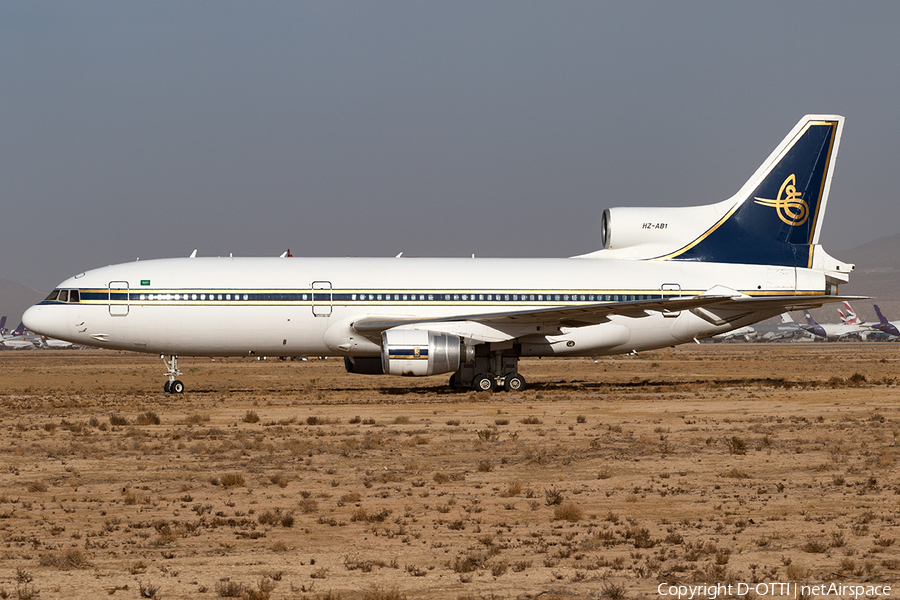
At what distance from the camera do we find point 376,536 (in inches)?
436

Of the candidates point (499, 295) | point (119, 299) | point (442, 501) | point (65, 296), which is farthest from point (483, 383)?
point (442, 501)

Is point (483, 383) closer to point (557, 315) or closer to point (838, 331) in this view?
point (557, 315)

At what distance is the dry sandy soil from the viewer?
365 inches

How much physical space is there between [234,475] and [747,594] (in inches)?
347

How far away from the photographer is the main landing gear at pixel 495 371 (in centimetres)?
3219

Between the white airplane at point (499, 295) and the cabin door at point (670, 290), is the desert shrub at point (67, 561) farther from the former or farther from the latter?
the cabin door at point (670, 290)

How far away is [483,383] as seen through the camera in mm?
32125

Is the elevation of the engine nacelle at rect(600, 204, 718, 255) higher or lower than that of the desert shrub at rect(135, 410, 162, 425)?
higher

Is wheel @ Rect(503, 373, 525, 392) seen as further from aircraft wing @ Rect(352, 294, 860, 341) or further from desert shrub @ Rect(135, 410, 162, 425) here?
desert shrub @ Rect(135, 410, 162, 425)

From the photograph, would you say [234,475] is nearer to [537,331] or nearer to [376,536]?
[376,536]

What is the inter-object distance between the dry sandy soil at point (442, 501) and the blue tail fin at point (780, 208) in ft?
32.3

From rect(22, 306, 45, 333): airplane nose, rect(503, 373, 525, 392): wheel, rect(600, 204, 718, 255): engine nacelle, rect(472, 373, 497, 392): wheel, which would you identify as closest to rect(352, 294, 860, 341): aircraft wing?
rect(472, 373, 497, 392): wheel

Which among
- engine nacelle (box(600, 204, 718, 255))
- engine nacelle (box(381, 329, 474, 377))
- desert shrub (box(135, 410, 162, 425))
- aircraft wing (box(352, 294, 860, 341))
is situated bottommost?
desert shrub (box(135, 410, 162, 425))

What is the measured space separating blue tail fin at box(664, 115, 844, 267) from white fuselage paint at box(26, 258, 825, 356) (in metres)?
0.74
